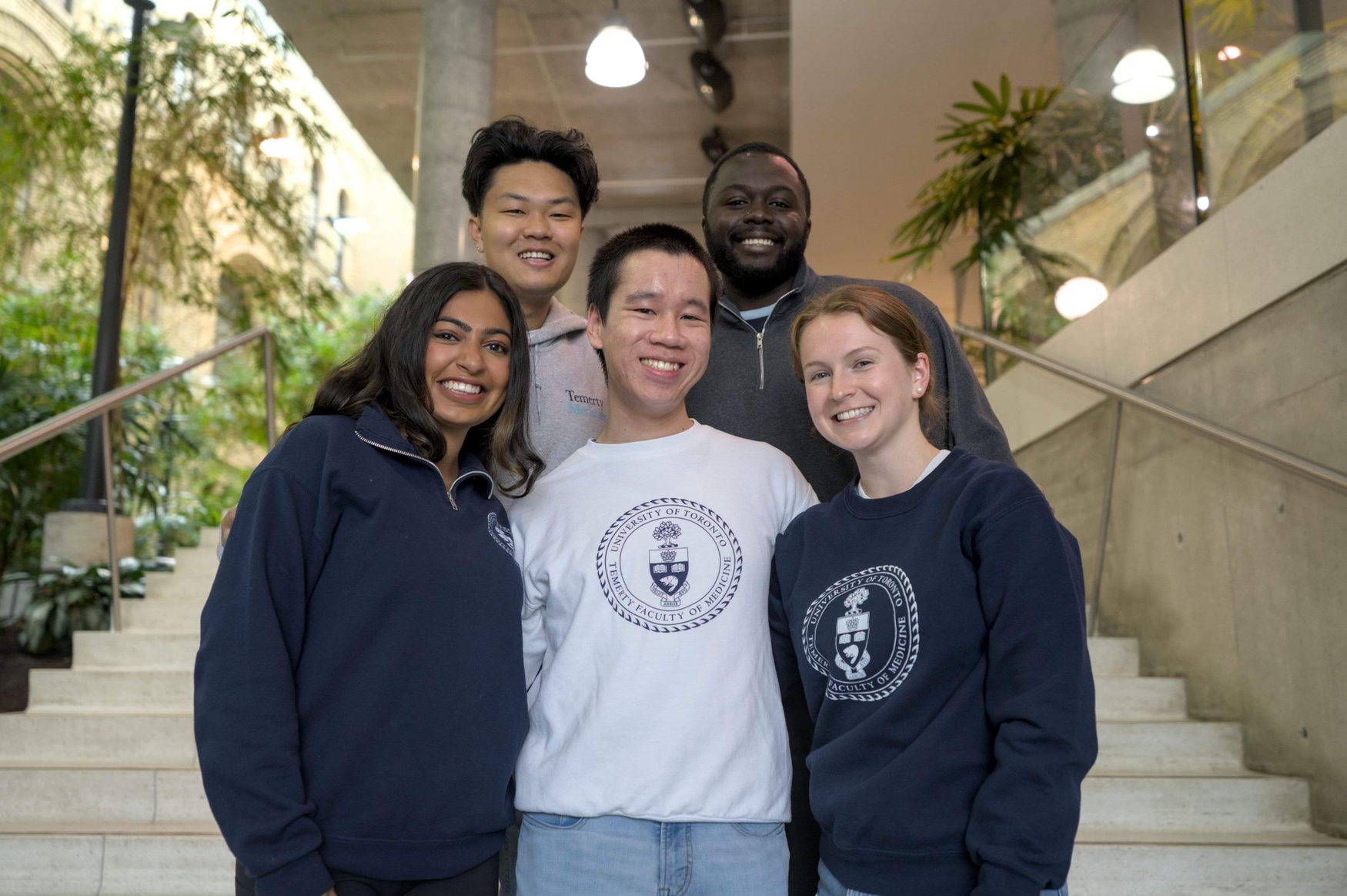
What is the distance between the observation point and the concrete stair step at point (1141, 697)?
3.56 metres

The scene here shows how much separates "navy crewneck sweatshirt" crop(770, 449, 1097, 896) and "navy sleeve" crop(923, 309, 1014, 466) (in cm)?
42

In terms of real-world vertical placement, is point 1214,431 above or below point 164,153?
below

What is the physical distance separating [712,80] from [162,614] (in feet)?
19.5

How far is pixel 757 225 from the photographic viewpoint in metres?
2.19

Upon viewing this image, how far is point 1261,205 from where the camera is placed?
10.8 feet

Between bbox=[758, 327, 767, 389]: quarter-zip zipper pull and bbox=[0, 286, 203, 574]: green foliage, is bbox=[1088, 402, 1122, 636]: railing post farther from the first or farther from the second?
bbox=[0, 286, 203, 574]: green foliage

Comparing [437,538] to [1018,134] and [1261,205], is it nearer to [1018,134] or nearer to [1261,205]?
[1261,205]

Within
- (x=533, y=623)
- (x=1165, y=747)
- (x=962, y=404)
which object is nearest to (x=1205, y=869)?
(x=1165, y=747)

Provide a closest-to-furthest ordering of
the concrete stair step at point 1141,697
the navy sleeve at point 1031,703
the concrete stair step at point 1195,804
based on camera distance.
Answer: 1. the navy sleeve at point 1031,703
2. the concrete stair step at point 1195,804
3. the concrete stair step at point 1141,697

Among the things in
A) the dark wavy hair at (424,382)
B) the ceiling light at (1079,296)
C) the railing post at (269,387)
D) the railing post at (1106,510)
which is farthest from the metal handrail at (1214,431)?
the railing post at (269,387)

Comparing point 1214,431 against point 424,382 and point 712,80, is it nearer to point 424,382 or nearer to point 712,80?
point 424,382

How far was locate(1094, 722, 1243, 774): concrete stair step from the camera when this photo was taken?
327 centimetres

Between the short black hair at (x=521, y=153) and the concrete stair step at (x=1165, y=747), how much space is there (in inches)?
92.1

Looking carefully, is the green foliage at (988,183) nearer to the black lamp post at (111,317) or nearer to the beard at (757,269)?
the beard at (757,269)
